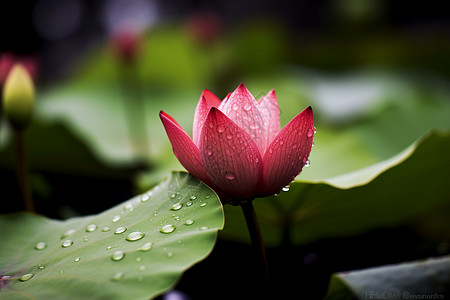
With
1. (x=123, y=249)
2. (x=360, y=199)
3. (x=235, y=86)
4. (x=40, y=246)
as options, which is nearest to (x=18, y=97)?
(x=40, y=246)

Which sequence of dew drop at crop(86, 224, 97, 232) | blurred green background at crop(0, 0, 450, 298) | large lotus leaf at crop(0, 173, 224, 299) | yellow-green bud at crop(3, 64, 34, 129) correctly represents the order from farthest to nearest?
blurred green background at crop(0, 0, 450, 298) < yellow-green bud at crop(3, 64, 34, 129) < dew drop at crop(86, 224, 97, 232) < large lotus leaf at crop(0, 173, 224, 299)

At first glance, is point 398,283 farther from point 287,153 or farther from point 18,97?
point 18,97

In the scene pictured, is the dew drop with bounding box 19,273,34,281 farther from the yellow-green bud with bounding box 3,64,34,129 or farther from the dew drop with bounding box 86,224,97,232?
the yellow-green bud with bounding box 3,64,34,129

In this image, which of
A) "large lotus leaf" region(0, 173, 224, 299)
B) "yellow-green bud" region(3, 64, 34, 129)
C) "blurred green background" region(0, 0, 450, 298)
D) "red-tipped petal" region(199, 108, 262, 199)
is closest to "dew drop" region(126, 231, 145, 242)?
"large lotus leaf" region(0, 173, 224, 299)

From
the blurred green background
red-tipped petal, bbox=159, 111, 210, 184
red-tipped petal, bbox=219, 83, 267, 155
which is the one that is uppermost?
red-tipped petal, bbox=219, 83, 267, 155

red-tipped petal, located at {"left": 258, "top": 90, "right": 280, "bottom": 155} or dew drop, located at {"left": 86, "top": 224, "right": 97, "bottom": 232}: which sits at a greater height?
red-tipped petal, located at {"left": 258, "top": 90, "right": 280, "bottom": 155}

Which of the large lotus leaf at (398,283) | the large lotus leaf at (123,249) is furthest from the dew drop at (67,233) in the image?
the large lotus leaf at (398,283)
